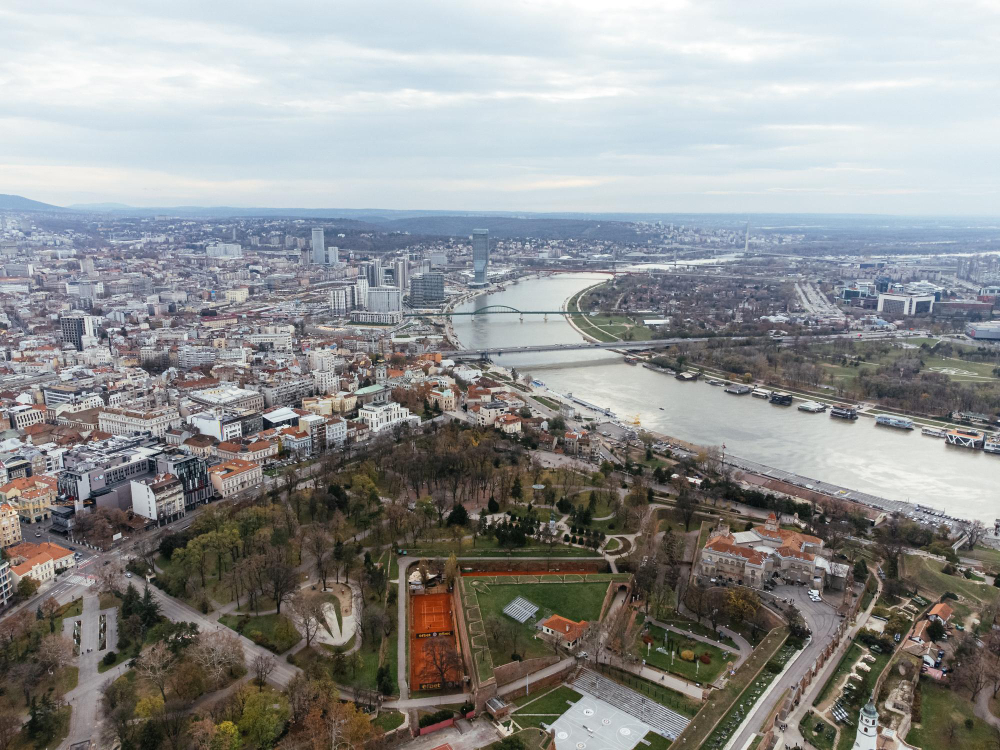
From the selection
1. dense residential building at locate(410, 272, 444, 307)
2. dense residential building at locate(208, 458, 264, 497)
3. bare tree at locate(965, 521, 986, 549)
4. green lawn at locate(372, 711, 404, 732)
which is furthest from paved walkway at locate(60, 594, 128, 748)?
dense residential building at locate(410, 272, 444, 307)

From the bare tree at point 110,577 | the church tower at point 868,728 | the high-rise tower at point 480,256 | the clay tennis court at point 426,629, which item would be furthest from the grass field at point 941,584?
the high-rise tower at point 480,256

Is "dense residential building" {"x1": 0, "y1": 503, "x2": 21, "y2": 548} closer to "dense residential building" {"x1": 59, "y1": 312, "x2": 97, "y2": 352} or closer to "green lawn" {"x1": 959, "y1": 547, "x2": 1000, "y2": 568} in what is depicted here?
"green lawn" {"x1": 959, "y1": 547, "x2": 1000, "y2": 568}

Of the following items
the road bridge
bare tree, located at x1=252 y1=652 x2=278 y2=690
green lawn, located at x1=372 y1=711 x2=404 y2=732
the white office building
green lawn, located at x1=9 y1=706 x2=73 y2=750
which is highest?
the white office building

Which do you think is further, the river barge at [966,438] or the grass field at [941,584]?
the river barge at [966,438]

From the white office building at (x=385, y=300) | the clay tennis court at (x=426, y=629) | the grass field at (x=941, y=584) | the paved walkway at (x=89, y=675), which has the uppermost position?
the white office building at (x=385, y=300)

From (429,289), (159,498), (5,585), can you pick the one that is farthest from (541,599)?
(429,289)

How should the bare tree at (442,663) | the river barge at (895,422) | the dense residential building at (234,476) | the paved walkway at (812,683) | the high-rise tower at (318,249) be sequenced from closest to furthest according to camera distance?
1. the paved walkway at (812,683)
2. the bare tree at (442,663)
3. the dense residential building at (234,476)
4. the river barge at (895,422)
5. the high-rise tower at (318,249)

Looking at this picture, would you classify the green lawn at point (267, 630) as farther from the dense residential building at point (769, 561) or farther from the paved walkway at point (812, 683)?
the dense residential building at point (769, 561)
